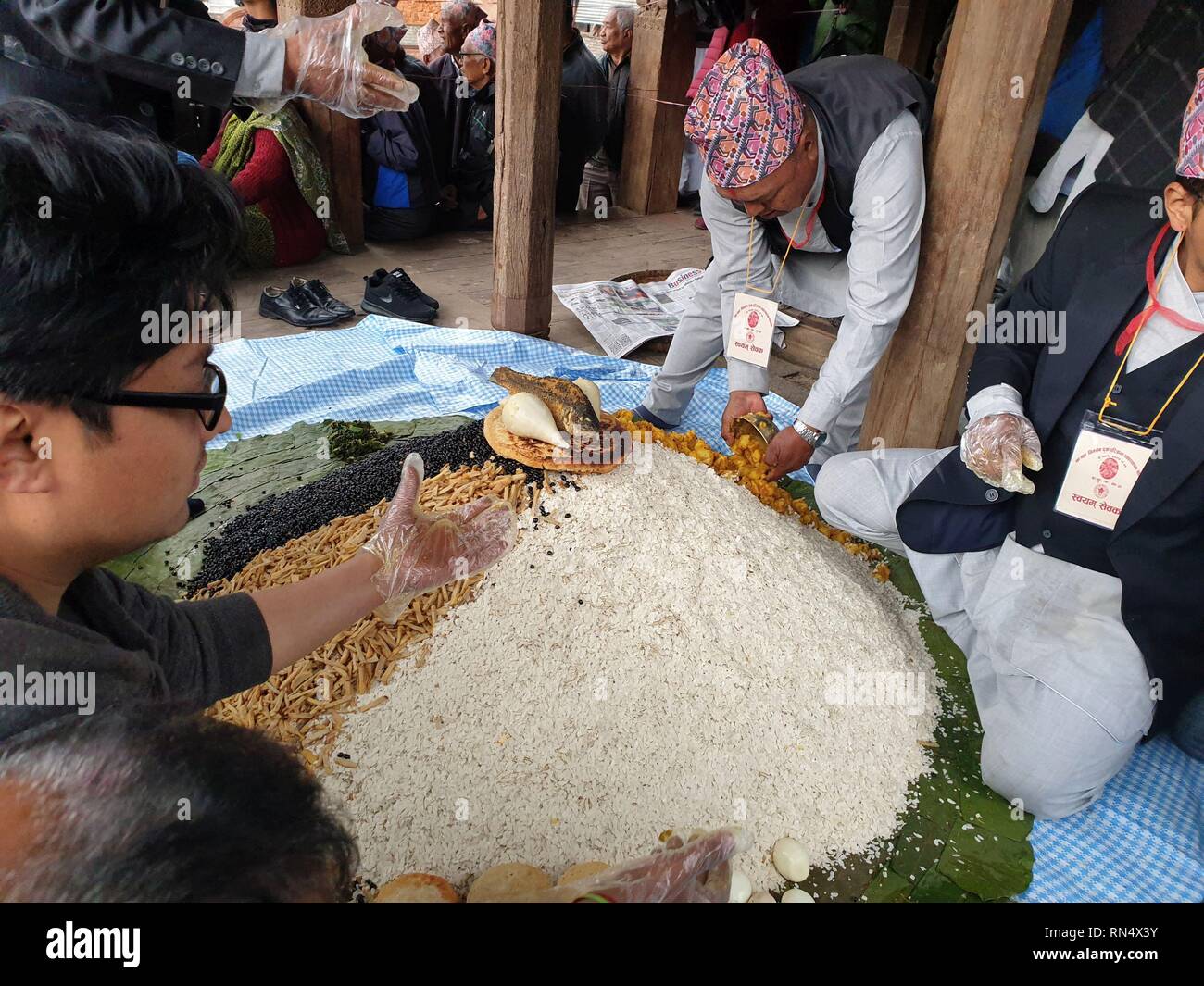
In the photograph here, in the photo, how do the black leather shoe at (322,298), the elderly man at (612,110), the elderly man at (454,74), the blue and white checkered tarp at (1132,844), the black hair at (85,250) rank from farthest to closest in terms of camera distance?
the elderly man at (612,110), the elderly man at (454,74), the black leather shoe at (322,298), the blue and white checkered tarp at (1132,844), the black hair at (85,250)

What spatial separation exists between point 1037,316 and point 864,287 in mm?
472

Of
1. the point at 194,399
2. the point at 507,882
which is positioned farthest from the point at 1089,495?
the point at 194,399

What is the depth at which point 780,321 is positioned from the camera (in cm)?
384

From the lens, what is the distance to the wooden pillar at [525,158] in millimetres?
3186

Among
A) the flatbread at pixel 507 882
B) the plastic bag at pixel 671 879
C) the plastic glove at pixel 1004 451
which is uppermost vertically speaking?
the plastic glove at pixel 1004 451

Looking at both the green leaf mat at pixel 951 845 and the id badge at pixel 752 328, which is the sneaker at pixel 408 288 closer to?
the id badge at pixel 752 328

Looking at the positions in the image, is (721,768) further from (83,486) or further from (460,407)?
(460,407)

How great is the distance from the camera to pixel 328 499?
2.15 m

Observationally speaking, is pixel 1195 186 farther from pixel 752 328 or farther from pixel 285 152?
pixel 285 152

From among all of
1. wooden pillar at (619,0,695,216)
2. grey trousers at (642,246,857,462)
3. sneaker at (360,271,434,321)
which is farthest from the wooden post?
wooden pillar at (619,0,695,216)

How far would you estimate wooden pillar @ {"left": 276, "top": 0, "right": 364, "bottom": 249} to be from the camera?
15.3 feet

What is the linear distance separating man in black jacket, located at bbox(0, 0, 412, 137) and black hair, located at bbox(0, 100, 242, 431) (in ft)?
4.16

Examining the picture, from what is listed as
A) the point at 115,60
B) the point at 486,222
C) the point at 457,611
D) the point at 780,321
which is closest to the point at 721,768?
the point at 457,611

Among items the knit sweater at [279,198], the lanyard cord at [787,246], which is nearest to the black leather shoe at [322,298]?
the knit sweater at [279,198]
